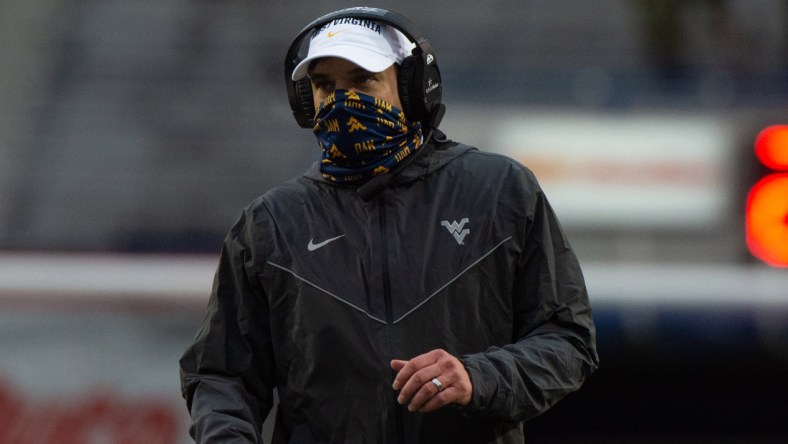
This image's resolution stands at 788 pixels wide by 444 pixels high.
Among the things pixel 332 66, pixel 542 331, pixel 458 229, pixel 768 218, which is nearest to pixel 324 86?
pixel 332 66

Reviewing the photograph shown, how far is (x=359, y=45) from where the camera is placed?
169 centimetres

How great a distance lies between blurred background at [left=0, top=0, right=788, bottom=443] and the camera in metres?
4.34

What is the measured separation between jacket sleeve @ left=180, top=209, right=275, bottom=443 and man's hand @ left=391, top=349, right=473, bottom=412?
29 centimetres

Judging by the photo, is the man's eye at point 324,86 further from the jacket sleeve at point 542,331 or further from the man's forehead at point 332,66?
the jacket sleeve at point 542,331

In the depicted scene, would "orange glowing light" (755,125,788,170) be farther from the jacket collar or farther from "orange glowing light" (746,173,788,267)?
the jacket collar

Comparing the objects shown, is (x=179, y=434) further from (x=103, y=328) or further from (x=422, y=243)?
(x=422, y=243)

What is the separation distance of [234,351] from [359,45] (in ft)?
1.45

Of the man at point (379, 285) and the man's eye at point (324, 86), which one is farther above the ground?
the man's eye at point (324, 86)

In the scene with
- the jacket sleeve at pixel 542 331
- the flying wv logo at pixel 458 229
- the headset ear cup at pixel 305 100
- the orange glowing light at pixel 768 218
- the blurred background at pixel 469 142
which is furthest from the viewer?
the orange glowing light at pixel 768 218

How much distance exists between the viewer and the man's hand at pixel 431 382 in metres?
1.40

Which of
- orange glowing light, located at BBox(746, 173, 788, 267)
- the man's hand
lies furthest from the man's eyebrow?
orange glowing light, located at BBox(746, 173, 788, 267)

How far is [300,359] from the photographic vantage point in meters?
1.61

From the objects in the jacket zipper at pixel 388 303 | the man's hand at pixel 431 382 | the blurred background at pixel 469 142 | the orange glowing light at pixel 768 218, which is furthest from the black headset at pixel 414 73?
the orange glowing light at pixel 768 218

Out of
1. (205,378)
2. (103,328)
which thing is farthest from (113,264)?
(205,378)
